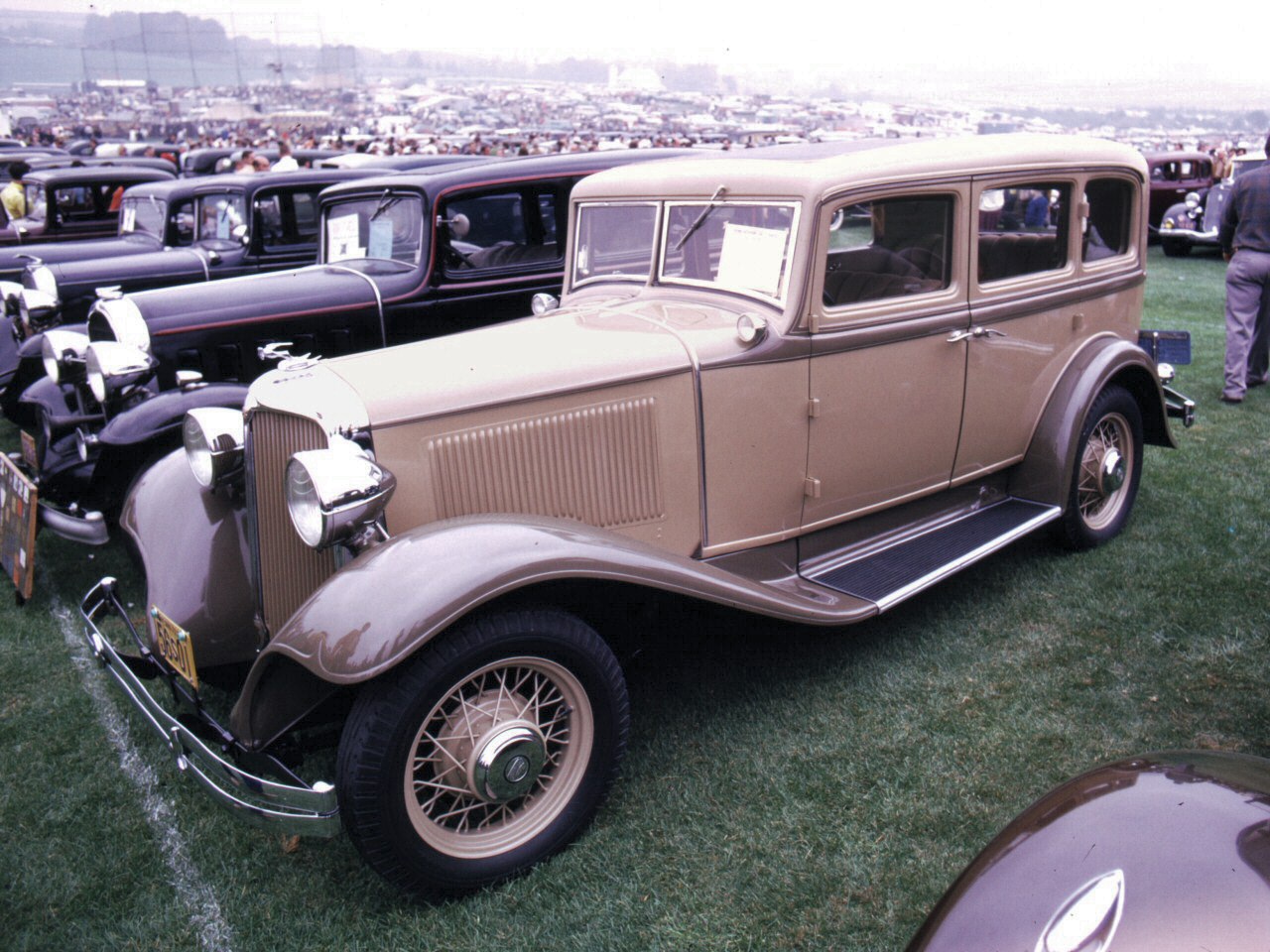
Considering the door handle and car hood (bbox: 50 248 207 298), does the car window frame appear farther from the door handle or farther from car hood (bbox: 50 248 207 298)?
car hood (bbox: 50 248 207 298)

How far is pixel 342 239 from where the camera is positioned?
20.0ft

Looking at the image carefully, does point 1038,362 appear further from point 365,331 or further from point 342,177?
point 342,177

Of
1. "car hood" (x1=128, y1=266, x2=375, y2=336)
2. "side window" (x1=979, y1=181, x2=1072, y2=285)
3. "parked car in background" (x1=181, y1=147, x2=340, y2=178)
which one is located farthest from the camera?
"parked car in background" (x1=181, y1=147, x2=340, y2=178)

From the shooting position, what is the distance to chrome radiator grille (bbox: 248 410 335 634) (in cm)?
286

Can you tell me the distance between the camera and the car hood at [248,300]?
520cm

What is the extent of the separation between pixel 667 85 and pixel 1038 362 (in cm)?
1832

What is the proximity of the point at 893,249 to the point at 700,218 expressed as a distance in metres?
0.77

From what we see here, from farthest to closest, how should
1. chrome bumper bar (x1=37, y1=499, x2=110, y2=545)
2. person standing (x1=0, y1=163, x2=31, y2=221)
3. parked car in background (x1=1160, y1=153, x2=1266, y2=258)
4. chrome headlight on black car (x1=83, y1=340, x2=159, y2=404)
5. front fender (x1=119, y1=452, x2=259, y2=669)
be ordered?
1. parked car in background (x1=1160, y1=153, x2=1266, y2=258)
2. person standing (x1=0, y1=163, x2=31, y2=221)
3. chrome headlight on black car (x1=83, y1=340, x2=159, y2=404)
4. chrome bumper bar (x1=37, y1=499, x2=110, y2=545)
5. front fender (x1=119, y1=452, x2=259, y2=669)

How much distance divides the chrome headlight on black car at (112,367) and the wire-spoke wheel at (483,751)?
305 centimetres

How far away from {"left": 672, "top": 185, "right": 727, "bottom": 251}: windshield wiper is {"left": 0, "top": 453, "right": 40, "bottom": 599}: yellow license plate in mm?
2647

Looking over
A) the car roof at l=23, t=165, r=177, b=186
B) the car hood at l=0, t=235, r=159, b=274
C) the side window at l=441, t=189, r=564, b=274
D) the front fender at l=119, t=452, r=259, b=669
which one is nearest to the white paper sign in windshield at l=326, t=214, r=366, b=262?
the side window at l=441, t=189, r=564, b=274

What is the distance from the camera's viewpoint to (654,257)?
3.62 m

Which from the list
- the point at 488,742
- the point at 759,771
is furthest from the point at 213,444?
the point at 759,771

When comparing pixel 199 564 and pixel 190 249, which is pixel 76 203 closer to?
pixel 190 249
